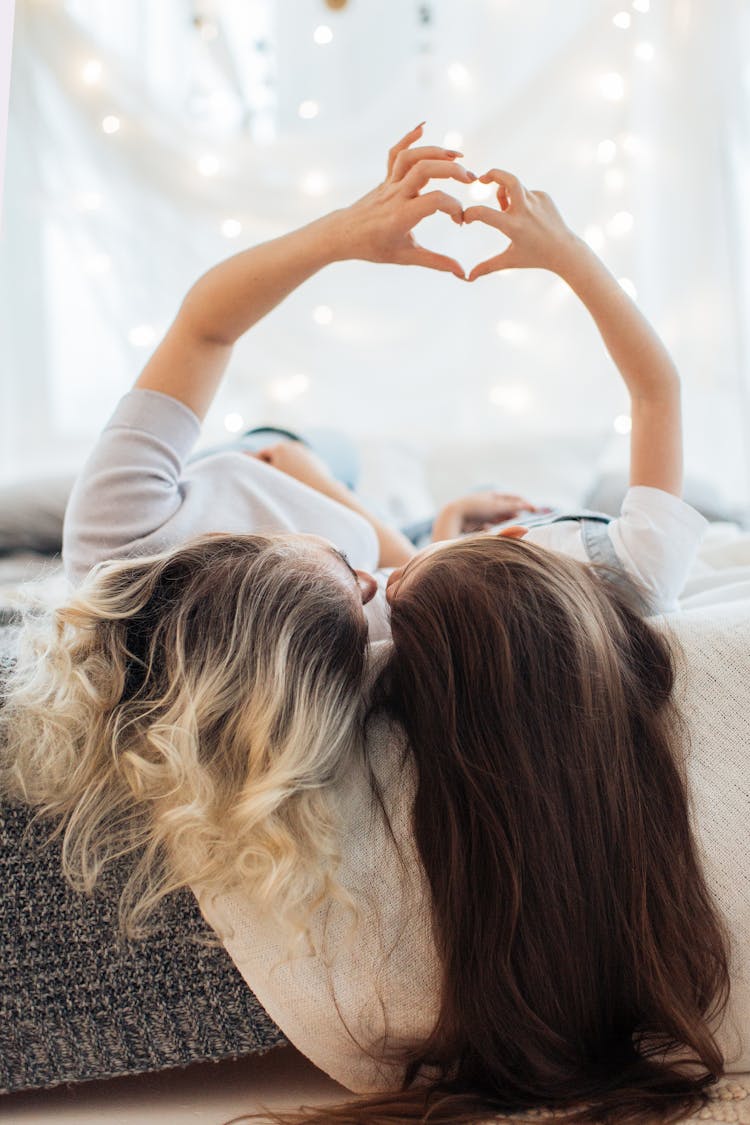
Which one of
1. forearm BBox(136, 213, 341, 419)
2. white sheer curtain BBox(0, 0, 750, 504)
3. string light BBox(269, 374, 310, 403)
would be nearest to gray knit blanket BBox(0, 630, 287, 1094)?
forearm BBox(136, 213, 341, 419)

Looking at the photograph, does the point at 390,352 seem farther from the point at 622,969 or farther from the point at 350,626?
the point at 622,969

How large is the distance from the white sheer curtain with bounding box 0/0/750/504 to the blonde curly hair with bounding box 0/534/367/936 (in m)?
1.55

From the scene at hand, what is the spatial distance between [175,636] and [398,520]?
112 cm

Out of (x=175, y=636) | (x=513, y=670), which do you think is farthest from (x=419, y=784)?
(x=175, y=636)

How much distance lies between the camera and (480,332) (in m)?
2.56

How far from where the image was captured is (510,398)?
2.58 metres

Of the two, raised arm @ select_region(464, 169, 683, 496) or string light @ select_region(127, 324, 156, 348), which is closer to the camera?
raised arm @ select_region(464, 169, 683, 496)

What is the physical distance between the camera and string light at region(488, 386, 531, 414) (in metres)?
2.57

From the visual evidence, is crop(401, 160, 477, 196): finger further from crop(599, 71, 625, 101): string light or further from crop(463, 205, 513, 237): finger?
crop(599, 71, 625, 101): string light

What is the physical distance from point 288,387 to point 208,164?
559 millimetres

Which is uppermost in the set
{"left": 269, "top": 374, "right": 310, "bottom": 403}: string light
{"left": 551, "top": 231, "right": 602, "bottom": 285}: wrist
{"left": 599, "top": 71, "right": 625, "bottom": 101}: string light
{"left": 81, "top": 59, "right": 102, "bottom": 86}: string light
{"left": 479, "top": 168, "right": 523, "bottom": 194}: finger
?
{"left": 81, "top": 59, "right": 102, "bottom": 86}: string light

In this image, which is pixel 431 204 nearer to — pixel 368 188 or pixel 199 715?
pixel 199 715

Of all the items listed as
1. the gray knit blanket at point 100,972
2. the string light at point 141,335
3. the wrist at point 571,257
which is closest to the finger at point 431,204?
the wrist at point 571,257

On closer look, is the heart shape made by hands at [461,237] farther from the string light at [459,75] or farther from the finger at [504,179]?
the finger at [504,179]
